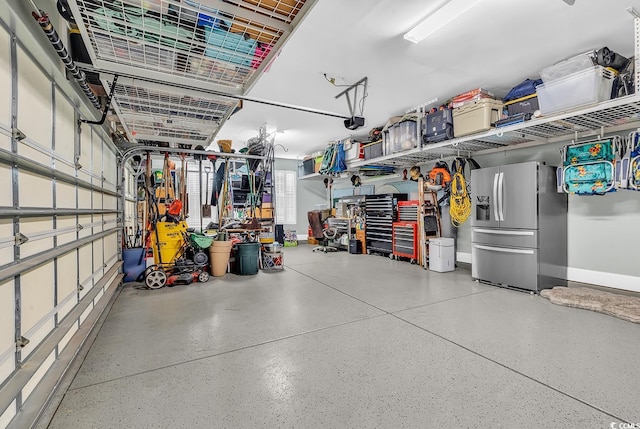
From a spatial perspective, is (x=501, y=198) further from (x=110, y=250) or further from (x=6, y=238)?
(x=110, y=250)

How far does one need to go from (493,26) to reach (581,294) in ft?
10.8

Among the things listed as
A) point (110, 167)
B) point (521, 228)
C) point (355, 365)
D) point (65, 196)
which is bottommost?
point (355, 365)

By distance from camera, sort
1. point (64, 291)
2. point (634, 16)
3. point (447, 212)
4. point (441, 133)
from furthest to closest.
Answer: point (447, 212) → point (441, 133) → point (634, 16) → point (64, 291)

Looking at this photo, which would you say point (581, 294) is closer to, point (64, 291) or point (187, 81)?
point (187, 81)

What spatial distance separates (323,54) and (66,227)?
3040mm

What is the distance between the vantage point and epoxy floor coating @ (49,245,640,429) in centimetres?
158

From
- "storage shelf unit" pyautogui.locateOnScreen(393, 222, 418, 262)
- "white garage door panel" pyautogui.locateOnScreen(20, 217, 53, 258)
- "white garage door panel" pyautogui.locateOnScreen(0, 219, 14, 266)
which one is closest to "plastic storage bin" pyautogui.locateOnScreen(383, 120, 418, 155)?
"storage shelf unit" pyautogui.locateOnScreen(393, 222, 418, 262)

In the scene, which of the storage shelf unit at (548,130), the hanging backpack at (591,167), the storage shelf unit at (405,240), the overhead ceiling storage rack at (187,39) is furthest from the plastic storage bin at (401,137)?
the overhead ceiling storage rack at (187,39)

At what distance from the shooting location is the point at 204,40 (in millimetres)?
1765

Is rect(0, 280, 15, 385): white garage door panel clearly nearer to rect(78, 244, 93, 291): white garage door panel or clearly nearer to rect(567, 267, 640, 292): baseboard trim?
rect(78, 244, 93, 291): white garage door panel

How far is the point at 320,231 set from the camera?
9000 mm

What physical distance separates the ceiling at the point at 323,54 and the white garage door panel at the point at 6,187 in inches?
33.5

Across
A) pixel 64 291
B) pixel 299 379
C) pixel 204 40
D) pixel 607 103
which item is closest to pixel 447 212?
pixel 607 103

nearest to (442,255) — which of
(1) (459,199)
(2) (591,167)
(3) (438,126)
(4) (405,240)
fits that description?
(1) (459,199)
